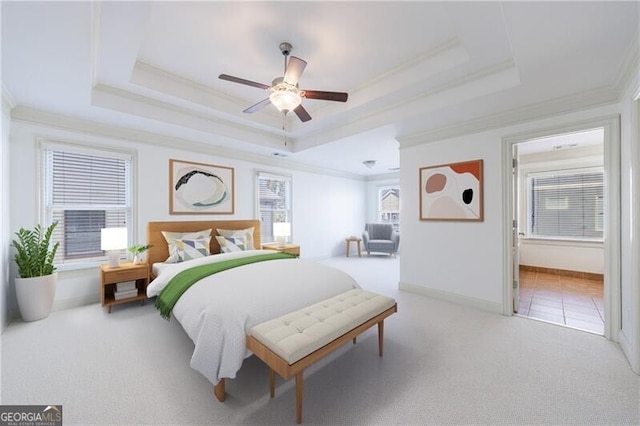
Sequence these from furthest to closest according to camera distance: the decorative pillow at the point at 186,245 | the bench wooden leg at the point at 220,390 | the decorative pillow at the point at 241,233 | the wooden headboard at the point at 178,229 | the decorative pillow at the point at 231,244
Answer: the decorative pillow at the point at 241,233 → the decorative pillow at the point at 231,244 → the wooden headboard at the point at 178,229 → the decorative pillow at the point at 186,245 → the bench wooden leg at the point at 220,390

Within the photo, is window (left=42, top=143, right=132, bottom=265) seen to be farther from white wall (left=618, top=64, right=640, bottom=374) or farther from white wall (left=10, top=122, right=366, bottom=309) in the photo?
white wall (left=618, top=64, right=640, bottom=374)

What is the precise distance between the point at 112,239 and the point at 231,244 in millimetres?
1482

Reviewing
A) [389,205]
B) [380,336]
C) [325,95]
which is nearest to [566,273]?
[389,205]

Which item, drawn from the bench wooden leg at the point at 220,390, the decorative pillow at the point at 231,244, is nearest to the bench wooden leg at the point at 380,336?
the bench wooden leg at the point at 220,390

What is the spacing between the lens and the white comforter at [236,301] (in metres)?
1.75

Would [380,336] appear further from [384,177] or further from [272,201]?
[384,177]

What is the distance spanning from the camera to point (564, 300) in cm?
363

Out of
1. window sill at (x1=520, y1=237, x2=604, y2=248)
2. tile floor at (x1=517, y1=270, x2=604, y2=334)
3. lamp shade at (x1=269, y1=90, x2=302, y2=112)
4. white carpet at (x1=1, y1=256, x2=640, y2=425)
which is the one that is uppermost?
lamp shade at (x1=269, y1=90, x2=302, y2=112)

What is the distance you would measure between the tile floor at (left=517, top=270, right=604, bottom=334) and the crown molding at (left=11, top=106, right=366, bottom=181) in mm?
4809

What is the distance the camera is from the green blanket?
92.3 inches

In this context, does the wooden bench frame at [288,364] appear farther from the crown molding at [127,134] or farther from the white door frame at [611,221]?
the crown molding at [127,134]

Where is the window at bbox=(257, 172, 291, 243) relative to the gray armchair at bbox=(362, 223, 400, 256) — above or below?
above

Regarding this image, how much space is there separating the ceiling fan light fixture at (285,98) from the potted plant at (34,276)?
297cm

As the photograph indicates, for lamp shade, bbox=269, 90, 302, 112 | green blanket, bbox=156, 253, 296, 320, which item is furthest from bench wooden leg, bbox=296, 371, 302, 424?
lamp shade, bbox=269, 90, 302, 112
